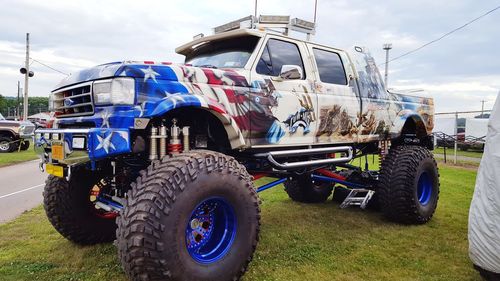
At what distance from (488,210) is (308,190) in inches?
161

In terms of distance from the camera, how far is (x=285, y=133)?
15.8ft

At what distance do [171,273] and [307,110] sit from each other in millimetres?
2620

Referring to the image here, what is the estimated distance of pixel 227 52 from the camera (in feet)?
16.4

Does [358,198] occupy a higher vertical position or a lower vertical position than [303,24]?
lower

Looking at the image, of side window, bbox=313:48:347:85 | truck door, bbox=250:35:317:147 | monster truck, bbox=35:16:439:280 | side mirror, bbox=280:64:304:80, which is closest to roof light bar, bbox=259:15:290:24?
monster truck, bbox=35:16:439:280

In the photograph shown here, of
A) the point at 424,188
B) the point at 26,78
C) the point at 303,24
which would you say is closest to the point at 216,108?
the point at 303,24

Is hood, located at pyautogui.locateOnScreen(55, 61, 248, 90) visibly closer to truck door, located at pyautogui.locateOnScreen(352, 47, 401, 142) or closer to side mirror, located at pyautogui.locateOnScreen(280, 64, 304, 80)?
side mirror, located at pyautogui.locateOnScreen(280, 64, 304, 80)

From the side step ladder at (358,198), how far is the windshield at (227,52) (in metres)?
3.40

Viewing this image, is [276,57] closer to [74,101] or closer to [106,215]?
[74,101]

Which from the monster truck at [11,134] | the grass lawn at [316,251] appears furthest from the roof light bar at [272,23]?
the monster truck at [11,134]

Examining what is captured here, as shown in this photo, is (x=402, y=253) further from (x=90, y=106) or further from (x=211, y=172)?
(x=90, y=106)

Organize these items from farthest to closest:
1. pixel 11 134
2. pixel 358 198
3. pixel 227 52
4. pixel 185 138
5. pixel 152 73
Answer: pixel 11 134 → pixel 358 198 → pixel 227 52 → pixel 185 138 → pixel 152 73

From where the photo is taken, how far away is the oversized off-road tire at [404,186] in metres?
6.07

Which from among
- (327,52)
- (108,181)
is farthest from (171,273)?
(327,52)
